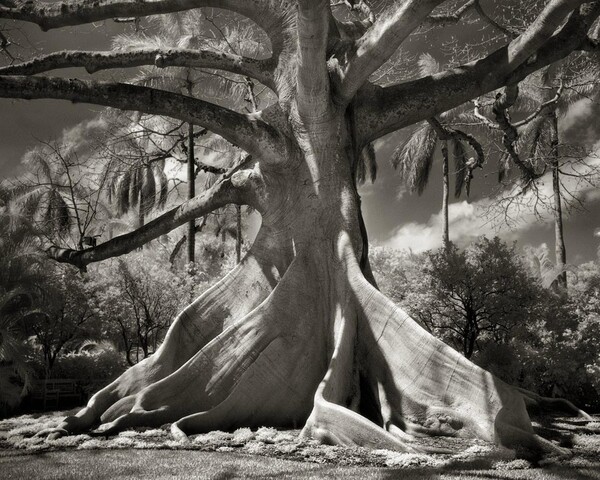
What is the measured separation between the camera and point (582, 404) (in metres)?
15.8

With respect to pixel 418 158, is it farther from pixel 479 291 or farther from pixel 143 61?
pixel 143 61

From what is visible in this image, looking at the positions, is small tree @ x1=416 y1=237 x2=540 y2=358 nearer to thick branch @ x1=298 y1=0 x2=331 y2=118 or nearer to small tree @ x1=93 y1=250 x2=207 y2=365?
thick branch @ x1=298 y1=0 x2=331 y2=118

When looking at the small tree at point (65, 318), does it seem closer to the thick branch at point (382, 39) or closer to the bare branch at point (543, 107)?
the thick branch at point (382, 39)

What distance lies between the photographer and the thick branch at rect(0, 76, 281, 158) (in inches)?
321

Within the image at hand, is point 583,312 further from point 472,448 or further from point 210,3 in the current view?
point 210,3

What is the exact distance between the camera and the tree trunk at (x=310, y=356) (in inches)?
286

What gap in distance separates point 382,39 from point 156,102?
3472mm

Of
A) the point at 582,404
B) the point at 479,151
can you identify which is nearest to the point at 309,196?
the point at 479,151

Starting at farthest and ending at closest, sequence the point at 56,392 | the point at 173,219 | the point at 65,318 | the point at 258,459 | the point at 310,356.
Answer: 1. the point at 65,318
2. the point at 56,392
3. the point at 173,219
4. the point at 310,356
5. the point at 258,459

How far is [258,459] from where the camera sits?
5.93 metres

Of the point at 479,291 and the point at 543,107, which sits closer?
the point at 543,107

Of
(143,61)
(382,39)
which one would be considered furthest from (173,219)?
(382,39)

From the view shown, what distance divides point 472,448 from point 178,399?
13.4 feet

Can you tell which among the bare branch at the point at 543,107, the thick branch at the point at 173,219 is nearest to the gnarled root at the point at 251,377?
the thick branch at the point at 173,219
